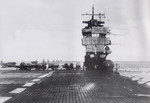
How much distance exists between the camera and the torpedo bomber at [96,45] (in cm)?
4450

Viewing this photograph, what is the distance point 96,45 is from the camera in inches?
1913

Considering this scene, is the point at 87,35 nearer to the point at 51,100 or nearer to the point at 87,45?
the point at 87,45

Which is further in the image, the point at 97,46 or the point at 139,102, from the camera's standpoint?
the point at 97,46

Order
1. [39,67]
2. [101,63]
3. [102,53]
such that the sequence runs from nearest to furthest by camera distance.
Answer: [101,63] < [102,53] < [39,67]

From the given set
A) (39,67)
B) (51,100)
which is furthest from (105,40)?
(51,100)

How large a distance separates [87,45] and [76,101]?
115 ft

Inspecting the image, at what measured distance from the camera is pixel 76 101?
555 inches

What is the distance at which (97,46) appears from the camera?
160 ft

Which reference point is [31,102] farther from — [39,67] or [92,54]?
[39,67]

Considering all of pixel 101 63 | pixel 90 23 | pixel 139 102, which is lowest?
pixel 139 102

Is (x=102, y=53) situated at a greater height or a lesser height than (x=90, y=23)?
lesser

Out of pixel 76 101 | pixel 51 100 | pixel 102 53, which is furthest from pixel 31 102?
pixel 102 53

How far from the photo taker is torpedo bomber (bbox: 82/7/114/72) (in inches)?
1752

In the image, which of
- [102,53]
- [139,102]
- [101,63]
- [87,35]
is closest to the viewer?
[139,102]
